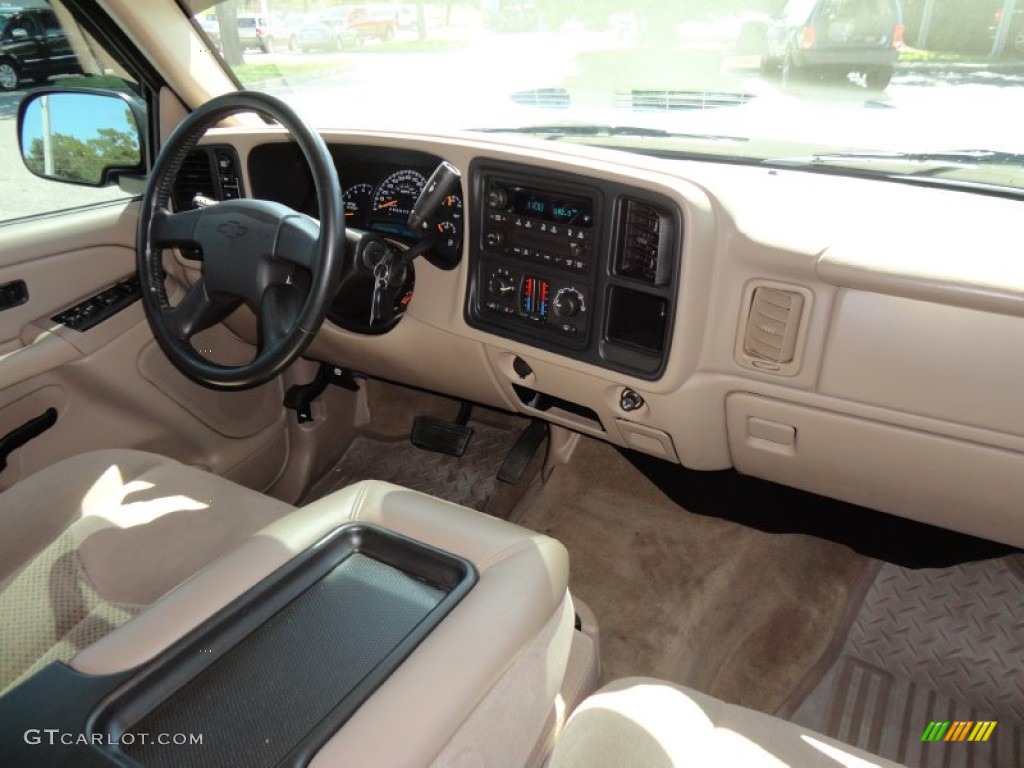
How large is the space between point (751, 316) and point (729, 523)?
0.88 meters

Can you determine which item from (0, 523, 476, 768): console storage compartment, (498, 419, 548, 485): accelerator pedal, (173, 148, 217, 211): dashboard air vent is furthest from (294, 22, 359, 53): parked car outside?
(0, 523, 476, 768): console storage compartment

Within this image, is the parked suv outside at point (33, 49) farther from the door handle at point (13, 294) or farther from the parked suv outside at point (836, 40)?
the parked suv outside at point (836, 40)

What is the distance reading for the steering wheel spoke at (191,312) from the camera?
1.75 m

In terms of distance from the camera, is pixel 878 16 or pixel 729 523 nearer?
pixel 878 16

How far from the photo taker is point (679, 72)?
2033 mm

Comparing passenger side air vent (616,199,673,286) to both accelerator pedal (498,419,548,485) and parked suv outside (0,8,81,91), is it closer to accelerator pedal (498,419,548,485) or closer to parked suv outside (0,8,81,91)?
accelerator pedal (498,419,548,485)

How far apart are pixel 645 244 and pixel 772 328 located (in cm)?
30

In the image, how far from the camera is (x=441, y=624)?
3.68 feet

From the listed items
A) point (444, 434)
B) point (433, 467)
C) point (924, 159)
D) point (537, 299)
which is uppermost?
point (924, 159)

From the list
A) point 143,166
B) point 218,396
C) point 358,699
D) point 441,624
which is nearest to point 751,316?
point 441,624

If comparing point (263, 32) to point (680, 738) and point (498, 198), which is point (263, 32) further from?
point (680, 738)

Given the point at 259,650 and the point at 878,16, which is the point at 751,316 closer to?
the point at 878,16

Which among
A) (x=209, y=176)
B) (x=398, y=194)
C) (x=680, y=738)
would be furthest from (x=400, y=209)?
(x=680, y=738)

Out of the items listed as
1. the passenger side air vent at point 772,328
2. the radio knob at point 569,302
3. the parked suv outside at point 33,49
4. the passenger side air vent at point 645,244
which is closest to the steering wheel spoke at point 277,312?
the radio knob at point 569,302
